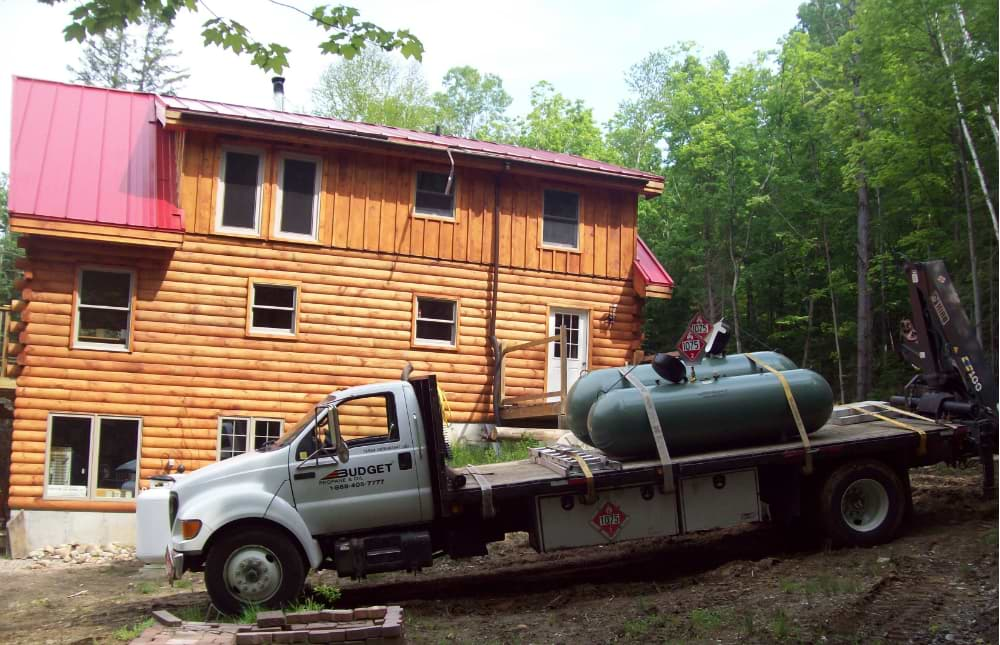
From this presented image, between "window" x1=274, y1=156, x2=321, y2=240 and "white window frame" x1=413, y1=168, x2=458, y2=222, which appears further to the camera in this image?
"white window frame" x1=413, y1=168, x2=458, y2=222

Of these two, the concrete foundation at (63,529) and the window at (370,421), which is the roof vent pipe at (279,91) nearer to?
the concrete foundation at (63,529)

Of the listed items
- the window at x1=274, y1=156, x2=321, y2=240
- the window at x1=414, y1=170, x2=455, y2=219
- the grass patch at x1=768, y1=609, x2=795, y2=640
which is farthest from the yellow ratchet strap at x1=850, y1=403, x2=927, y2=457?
the window at x1=274, y1=156, x2=321, y2=240

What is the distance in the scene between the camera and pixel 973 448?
10.3 metres

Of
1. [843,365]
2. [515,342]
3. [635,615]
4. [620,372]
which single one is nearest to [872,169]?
[843,365]

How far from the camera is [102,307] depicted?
1595cm

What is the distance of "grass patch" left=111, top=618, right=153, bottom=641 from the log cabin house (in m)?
7.94

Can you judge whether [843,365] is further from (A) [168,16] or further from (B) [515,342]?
(A) [168,16]

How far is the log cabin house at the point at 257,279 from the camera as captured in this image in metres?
15.7

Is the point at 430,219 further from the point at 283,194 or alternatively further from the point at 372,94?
the point at 372,94

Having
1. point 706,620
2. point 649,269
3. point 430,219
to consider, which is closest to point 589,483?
point 706,620

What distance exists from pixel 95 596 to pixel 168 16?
8.11 meters

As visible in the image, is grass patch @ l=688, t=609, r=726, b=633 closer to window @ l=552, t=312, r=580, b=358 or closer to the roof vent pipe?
window @ l=552, t=312, r=580, b=358

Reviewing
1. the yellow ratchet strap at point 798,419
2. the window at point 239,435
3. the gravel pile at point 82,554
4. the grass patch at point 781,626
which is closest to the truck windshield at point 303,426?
the grass patch at point 781,626

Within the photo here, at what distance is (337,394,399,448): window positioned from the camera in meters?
9.15
